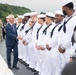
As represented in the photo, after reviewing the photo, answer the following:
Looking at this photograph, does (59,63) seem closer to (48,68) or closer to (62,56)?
(62,56)

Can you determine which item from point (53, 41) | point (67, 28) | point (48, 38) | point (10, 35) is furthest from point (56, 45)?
point (10, 35)

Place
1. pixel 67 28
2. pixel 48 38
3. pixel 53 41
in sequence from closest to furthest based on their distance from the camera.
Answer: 1. pixel 67 28
2. pixel 53 41
3. pixel 48 38

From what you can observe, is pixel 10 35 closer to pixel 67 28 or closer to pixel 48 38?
pixel 48 38

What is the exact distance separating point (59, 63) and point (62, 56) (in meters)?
0.46

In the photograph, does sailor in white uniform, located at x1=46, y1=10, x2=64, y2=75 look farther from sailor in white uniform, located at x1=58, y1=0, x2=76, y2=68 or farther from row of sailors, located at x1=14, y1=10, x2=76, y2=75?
sailor in white uniform, located at x1=58, y1=0, x2=76, y2=68

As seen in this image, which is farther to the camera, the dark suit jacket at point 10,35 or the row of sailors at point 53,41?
the dark suit jacket at point 10,35

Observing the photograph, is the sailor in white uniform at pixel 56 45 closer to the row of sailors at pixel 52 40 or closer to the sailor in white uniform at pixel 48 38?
the row of sailors at pixel 52 40

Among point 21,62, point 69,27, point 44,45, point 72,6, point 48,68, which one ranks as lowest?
point 21,62

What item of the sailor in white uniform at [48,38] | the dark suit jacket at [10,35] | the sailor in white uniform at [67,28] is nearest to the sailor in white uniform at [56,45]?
the sailor in white uniform at [48,38]

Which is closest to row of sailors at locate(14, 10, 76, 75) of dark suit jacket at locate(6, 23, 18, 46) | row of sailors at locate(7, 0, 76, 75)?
row of sailors at locate(7, 0, 76, 75)

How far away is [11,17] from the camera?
9469mm

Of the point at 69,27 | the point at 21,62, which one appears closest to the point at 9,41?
the point at 21,62

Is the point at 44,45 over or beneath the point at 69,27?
beneath

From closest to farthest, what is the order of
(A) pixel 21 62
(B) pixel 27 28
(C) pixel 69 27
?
(C) pixel 69 27
(B) pixel 27 28
(A) pixel 21 62
